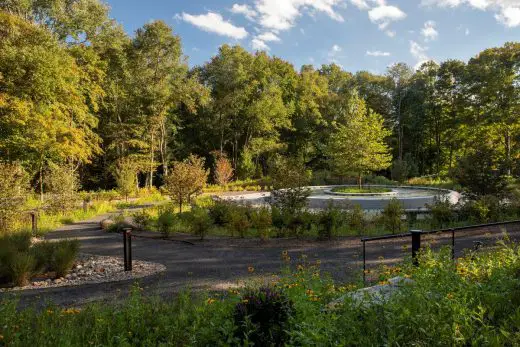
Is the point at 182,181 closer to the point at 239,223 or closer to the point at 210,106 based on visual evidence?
the point at 239,223

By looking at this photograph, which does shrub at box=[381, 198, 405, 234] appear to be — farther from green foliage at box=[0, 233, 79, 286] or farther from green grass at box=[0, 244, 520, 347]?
green foliage at box=[0, 233, 79, 286]

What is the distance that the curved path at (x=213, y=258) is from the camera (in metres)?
6.02

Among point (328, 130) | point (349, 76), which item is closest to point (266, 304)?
point (328, 130)

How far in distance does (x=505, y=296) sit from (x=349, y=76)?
47967mm

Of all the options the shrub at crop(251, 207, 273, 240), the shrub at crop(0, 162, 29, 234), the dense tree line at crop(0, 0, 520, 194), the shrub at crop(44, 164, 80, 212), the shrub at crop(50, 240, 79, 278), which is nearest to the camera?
the shrub at crop(50, 240, 79, 278)

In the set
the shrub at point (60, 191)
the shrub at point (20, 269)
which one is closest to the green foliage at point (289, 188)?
the shrub at point (20, 269)

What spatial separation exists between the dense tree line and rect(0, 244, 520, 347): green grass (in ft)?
35.5

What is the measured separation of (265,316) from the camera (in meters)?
3.22

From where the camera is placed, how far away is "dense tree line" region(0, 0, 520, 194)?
55.2 feet

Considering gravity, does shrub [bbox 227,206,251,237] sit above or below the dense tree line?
below

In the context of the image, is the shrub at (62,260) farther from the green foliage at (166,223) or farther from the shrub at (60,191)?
the shrub at (60,191)

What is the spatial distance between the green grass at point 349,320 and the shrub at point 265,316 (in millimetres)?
52

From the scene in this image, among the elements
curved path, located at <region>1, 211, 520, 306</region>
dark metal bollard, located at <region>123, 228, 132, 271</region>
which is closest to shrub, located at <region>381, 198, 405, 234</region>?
curved path, located at <region>1, 211, 520, 306</region>

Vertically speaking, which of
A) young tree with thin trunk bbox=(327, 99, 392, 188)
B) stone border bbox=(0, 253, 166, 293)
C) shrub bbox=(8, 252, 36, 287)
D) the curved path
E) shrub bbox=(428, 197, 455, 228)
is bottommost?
stone border bbox=(0, 253, 166, 293)
